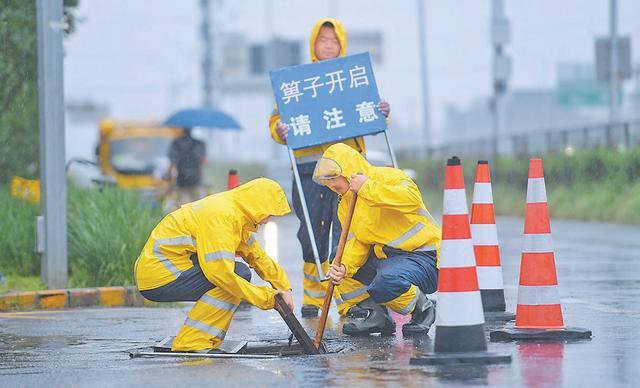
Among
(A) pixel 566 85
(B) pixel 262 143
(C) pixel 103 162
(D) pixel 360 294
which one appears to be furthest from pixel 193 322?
(B) pixel 262 143

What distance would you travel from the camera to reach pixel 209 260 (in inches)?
331

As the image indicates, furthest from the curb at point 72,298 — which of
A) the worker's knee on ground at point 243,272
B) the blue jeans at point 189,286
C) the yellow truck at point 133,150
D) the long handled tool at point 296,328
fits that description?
the yellow truck at point 133,150

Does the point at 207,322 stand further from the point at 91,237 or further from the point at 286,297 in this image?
the point at 91,237

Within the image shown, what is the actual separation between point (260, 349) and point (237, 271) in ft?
1.60

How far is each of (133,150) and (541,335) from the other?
27.1m

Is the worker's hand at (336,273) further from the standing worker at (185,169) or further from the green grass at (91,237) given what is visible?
the standing worker at (185,169)

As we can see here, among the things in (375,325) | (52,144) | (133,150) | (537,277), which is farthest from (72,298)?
(133,150)

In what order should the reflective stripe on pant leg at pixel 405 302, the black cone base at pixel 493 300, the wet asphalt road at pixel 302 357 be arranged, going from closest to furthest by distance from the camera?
1. the wet asphalt road at pixel 302 357
2. the reflective stripe on pant leg at pixel 405 302
3. the black cone base at pixel 493 300

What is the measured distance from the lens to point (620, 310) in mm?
10266

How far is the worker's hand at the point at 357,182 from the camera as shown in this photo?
8750mm

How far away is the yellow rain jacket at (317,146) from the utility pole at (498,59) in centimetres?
2205

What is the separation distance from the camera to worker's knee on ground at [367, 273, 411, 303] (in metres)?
8.97

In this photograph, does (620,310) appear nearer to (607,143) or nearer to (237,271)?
(237,271)

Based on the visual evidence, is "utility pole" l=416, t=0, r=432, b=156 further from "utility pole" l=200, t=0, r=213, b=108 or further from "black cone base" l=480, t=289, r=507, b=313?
"black cone base" l=480, t=289, r=507, b=313
